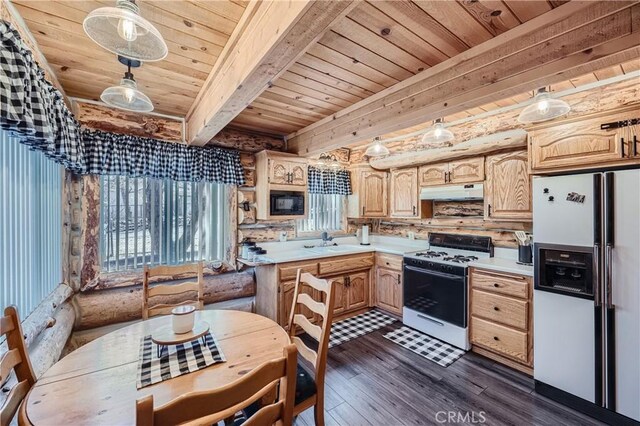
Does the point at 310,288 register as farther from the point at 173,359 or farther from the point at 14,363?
the point at 14,363

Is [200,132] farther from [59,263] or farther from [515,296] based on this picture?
[515,296]

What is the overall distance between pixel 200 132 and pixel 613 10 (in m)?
2.69

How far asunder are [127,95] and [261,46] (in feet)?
2.83

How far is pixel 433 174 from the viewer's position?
3432 millimetres

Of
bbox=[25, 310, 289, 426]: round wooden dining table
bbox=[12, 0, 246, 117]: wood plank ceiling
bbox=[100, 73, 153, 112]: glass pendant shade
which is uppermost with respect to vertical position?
bbox=[12, 0, 246, 117]: wood plank ceiling

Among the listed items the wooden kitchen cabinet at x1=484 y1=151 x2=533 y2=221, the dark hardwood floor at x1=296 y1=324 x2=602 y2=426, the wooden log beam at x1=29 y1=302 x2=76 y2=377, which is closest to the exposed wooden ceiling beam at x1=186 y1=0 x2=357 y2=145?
the wooden log beam at x1=29 y1=302 x2=76 y2=377

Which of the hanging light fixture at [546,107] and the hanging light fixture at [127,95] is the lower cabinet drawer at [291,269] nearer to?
the hanging light fixture at [127,95]

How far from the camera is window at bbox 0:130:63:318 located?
1.35m

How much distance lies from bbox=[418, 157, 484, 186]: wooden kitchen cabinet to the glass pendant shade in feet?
10.1

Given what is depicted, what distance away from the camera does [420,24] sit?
1422 mm

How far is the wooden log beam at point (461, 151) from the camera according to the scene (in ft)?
8.57

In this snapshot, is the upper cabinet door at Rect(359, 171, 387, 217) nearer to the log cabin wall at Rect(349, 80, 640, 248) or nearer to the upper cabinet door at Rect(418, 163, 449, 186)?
the log cabin wall at Rect(349, 80, 640, 248)

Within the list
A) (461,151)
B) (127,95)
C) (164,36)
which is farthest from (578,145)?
(127,95)

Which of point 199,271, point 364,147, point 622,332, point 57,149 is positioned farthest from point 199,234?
point 622,332
